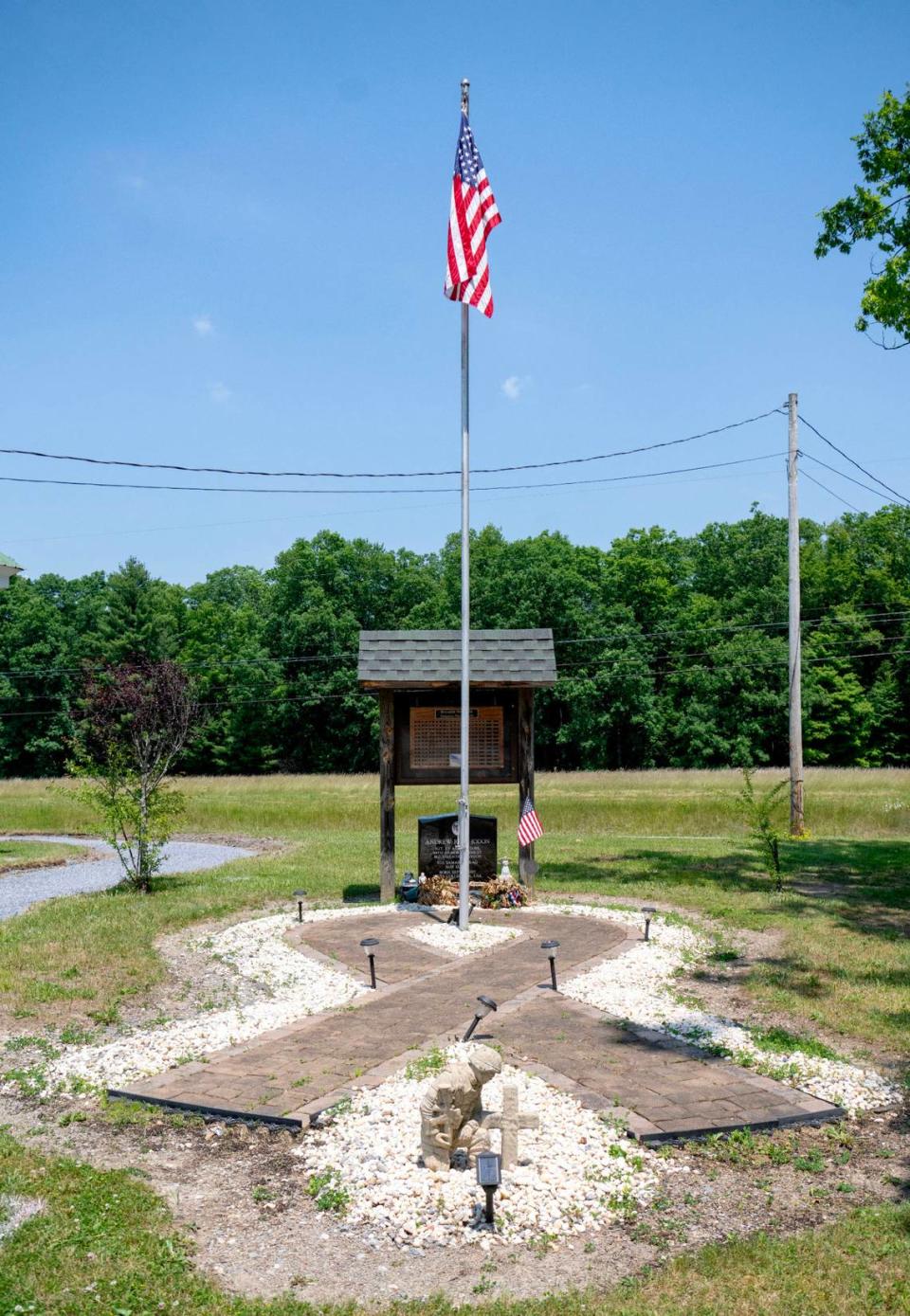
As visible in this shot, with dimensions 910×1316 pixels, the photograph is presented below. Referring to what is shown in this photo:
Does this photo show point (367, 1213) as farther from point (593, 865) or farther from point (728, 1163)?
point (593, 865)

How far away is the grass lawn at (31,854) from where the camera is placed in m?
20.7

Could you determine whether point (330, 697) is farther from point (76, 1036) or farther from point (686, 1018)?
point (686, 1018)

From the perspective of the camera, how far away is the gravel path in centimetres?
1673

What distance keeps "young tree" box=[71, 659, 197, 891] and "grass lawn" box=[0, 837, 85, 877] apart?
5380mm

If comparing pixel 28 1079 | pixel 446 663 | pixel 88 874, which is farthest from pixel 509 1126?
pixel 88 874

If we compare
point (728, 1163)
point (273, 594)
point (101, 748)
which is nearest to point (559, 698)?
point (273, 594)

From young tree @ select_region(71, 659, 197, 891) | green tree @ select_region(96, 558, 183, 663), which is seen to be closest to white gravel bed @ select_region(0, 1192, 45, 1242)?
young tree @ select_region(71, 659, 197, 891)

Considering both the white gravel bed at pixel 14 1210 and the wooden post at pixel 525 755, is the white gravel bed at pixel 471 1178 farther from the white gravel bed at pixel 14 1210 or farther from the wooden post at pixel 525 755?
the wooden post at pixel 525 755

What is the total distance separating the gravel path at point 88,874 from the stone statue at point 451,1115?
35.0ft

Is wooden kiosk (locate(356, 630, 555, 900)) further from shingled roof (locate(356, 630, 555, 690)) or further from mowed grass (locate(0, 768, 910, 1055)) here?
mowed grass (locate(0, 768, 910, 1055))

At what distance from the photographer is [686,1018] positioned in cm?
865

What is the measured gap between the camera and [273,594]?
6134cm

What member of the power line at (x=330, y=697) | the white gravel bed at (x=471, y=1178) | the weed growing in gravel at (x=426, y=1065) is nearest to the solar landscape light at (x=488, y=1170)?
the white gravel bed at (x=471, y=1178)

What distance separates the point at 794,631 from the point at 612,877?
27.2 ft
